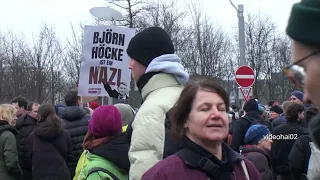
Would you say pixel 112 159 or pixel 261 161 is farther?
pixel 261 161

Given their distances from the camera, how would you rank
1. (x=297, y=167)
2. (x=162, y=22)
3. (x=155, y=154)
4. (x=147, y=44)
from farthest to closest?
(x=162, y=22) → (x=297, y=167) → (x=147, y=44) → (x=155, y=154)

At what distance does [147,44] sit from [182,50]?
2644 centimetres

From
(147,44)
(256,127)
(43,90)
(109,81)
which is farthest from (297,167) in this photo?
(43,90)

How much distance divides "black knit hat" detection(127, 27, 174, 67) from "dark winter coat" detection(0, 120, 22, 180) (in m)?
4.80

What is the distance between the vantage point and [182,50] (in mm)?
30312

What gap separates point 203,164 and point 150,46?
127 centimetres

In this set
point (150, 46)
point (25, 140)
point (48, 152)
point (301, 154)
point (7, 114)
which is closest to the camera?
point (150, 46)

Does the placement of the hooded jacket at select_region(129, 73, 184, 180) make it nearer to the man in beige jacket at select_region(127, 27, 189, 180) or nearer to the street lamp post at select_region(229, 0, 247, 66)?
the man in beige jacket at select_region(127, 27, 189, 180)

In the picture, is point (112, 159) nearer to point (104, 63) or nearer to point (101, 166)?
point (101, 166)

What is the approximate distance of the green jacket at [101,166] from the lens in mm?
4250

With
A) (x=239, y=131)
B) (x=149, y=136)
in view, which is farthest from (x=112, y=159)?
(x=239, y=131)

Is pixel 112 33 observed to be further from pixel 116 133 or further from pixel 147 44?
pixel 147 44

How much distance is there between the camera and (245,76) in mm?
15922

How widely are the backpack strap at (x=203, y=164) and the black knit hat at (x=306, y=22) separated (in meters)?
1.50
